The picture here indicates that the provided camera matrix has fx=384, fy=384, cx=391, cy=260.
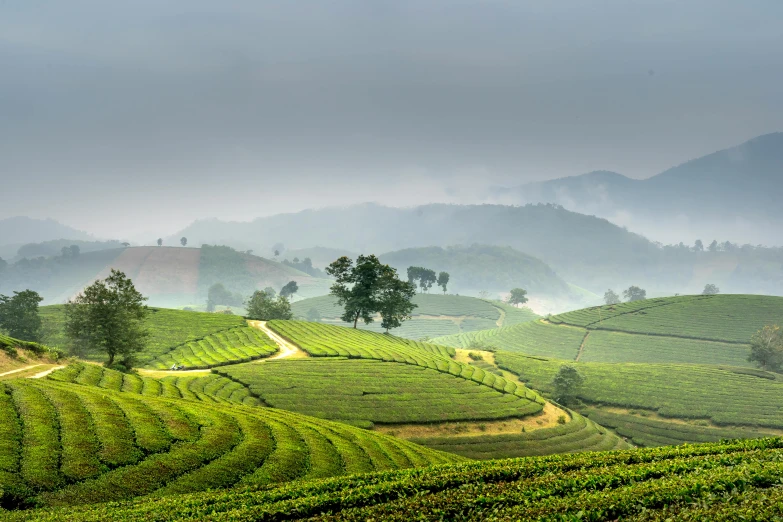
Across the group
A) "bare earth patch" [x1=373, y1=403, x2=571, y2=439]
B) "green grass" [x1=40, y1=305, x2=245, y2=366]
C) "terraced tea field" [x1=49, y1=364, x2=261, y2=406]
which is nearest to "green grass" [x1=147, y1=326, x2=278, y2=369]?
"green grass" [x1=40, y1=305, x2=245, y2=366]

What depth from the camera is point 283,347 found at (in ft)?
217

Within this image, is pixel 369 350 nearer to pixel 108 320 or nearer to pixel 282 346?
pixel 282 346

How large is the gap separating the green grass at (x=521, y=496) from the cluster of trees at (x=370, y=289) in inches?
2965

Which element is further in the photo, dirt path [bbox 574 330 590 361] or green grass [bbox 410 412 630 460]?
dirt path [bbox 574 330 590 361]

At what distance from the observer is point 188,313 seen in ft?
275

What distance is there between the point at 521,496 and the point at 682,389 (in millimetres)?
74841

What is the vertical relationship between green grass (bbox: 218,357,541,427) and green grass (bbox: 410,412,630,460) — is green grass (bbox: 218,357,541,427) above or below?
above

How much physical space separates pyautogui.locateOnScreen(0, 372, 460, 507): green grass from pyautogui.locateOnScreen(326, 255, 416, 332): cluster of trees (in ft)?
218

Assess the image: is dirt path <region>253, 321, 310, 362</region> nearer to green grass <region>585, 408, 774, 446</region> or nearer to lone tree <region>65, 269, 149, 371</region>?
lone tree <region>65, 269, 149, 371</region>

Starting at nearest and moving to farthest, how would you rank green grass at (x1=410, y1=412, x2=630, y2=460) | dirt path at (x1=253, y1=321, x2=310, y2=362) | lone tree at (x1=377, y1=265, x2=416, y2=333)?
green grass at (x1=410, y1=412, x2=630, y2=460), dirt path at (x1=253, y1=321, x2=310, y2=362), lone tree at (x1=377, y1=265, x2=416, y2=333)

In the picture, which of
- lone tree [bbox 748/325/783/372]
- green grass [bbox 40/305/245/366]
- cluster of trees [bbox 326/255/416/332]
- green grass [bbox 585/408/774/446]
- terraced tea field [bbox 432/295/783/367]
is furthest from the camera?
terraced tea field [bbox 432/295/783/367]

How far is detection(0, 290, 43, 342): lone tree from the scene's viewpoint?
224 feet

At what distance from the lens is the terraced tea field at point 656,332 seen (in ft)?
349

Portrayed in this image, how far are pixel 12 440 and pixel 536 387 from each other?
71.9 m
